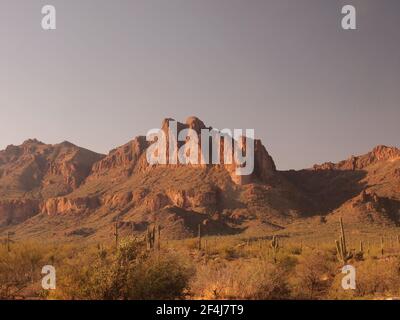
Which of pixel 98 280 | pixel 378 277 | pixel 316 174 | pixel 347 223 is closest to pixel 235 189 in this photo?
pixel 347 223

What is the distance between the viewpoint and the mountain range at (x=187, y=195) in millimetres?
87375

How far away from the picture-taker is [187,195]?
101 m

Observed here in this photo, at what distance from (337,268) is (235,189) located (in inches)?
3074

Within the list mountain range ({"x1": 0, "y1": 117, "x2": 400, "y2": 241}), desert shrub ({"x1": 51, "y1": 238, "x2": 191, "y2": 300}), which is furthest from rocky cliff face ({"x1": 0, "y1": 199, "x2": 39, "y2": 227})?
desert shrub ({"x1": 51, "y1": 238, "x2": 191, "y2": 300})

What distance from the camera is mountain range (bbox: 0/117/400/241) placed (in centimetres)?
8738

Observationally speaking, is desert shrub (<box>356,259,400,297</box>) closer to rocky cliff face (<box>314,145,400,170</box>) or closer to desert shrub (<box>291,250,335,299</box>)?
desert shrub (<box>291,250,335,299</box>)

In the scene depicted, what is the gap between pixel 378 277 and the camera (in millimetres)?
19391

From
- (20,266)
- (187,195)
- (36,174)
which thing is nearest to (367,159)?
(187,195)

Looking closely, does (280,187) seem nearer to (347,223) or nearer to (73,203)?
(347,223)

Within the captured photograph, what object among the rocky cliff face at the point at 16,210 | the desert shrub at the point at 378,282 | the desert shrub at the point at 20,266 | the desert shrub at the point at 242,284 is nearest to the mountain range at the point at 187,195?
the rocky cliff face at the point at 16,210

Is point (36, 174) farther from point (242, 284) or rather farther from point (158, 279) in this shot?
point (242, 284)

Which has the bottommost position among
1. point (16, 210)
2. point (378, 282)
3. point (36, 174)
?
point (378, 282)

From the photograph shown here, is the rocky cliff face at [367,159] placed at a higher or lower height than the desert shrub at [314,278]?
higher

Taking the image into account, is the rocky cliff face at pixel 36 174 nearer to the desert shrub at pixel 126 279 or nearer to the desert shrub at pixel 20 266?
the desert shrub at pixel 20 266
